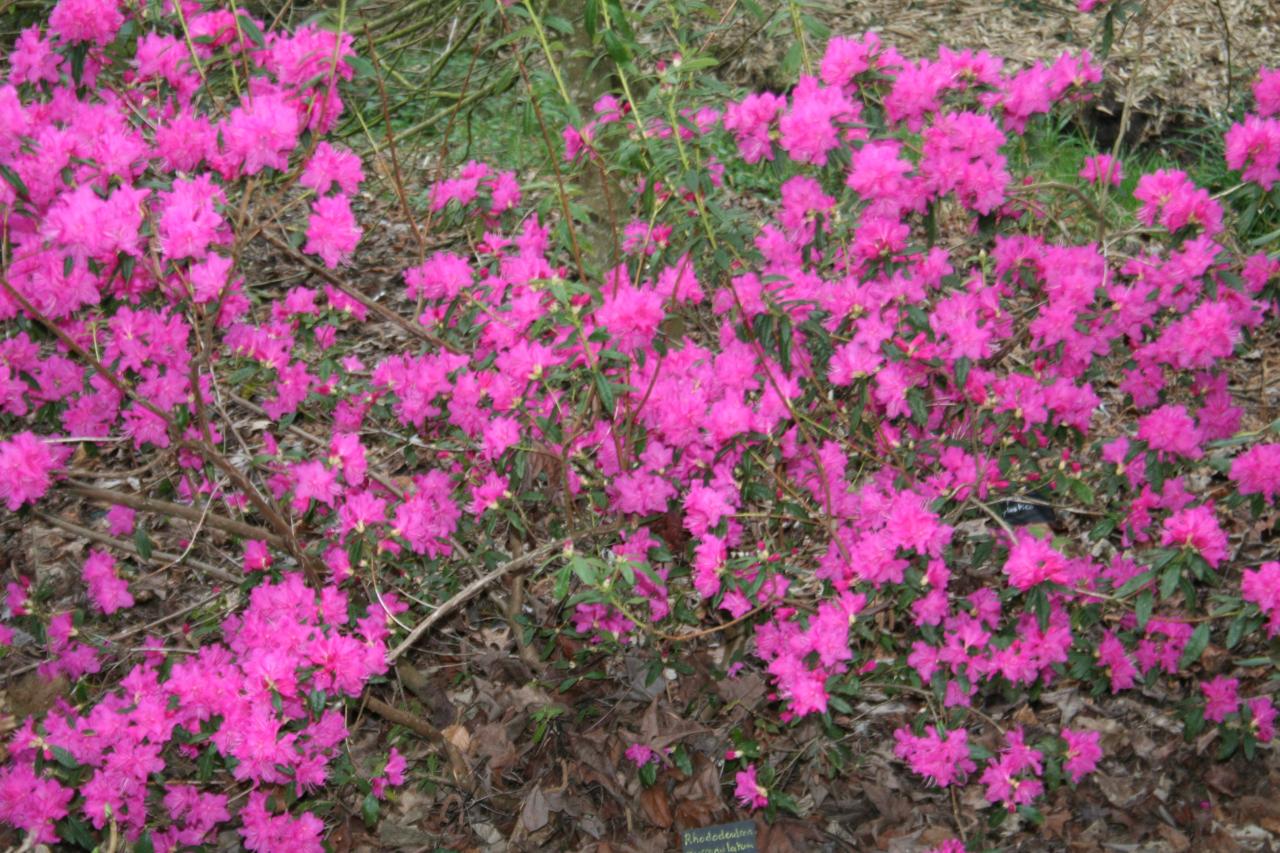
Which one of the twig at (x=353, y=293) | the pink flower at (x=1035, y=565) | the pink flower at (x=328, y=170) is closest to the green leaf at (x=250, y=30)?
the pink flower at (x=328, y=170)

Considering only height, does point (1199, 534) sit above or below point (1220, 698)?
above

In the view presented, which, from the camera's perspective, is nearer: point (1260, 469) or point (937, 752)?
point (1260, 469)

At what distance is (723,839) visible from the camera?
2.62 metres

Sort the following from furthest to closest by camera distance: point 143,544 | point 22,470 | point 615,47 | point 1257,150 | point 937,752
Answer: point 143,544, point 937,752, point 615,47, point 1257,150, point 22,470

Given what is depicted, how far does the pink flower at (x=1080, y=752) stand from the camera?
8.71 ft

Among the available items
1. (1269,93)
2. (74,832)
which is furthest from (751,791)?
(1269,93)

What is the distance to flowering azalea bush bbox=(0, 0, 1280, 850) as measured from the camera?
230cm

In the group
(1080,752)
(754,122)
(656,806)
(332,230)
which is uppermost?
(754,122)

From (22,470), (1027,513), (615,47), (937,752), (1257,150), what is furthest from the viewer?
(1027,513)

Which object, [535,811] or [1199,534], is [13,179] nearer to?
[535,811]

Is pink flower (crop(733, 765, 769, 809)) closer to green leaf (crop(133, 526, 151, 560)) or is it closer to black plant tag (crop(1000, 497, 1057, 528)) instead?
black plant tag (crop(1000, 497, 1057, 528))

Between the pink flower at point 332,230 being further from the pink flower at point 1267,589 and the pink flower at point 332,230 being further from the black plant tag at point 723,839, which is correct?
the pink flower at point 1267,589

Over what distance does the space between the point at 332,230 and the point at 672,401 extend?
0.77 metres

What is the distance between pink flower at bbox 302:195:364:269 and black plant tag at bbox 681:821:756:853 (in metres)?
1.47
